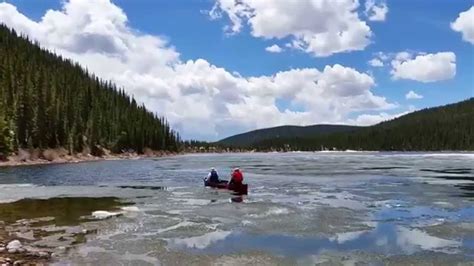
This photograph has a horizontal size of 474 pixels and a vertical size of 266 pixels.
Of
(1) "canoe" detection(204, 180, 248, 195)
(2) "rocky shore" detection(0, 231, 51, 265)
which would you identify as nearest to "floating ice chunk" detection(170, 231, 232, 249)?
(2) "rocky shore" detection(0, 231, 51, 265)

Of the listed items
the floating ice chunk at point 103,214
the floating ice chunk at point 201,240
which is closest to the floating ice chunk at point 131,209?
the floating ice chunk at point 103,214

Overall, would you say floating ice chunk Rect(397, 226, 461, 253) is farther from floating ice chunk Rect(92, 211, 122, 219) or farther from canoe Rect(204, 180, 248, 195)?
canoe Rect(204, 180, 248, 195)

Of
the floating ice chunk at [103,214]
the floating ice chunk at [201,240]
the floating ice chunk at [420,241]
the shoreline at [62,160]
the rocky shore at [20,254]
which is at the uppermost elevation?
the shoreline at [62,160]

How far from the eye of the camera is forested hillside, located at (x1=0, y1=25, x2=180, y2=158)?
107019 millimetres

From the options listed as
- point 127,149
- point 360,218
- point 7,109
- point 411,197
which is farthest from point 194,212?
point 127,149

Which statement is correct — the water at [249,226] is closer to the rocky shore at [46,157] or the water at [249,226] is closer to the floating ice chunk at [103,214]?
the floating ice chunk at [103,214]

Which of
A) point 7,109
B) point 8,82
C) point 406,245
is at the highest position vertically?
point 8,82

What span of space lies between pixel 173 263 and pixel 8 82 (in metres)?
117

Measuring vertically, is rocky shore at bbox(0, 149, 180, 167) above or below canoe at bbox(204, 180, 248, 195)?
above

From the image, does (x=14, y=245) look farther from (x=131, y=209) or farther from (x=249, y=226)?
(x=131, y=209)

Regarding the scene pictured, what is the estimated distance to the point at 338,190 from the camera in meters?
43.9

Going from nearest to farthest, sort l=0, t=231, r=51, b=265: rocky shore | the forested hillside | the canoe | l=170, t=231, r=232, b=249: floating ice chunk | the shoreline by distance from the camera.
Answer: l=0, t=231, r=51, b=265: rocky shore
l=170, t=231, r=232, b=249: floating ice chunk
the canoe
the shoreline
the forested hillside

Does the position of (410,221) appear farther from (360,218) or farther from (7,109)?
(7,109)

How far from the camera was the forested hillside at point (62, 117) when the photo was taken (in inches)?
4213
